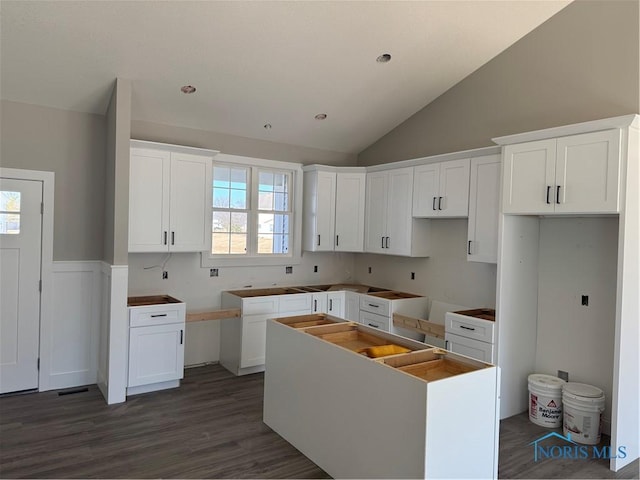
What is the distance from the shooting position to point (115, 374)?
4.20 m

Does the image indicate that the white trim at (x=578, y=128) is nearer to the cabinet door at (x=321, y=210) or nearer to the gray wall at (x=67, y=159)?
the cabinet door at (x=321, y=210)

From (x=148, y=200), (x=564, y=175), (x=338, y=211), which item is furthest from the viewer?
(x=338, y=211)

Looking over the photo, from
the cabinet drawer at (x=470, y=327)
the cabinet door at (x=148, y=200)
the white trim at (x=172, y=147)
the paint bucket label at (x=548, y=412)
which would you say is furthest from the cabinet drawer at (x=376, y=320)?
the white trim at (x=172, y=147)

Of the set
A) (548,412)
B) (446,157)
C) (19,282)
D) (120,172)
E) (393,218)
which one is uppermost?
(446,157)

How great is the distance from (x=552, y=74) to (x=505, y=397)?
304 cm

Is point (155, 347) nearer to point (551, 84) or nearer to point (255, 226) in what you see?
point (255, 226)

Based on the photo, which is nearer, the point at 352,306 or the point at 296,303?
the point at 296,303

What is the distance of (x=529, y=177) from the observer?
12.4 feet

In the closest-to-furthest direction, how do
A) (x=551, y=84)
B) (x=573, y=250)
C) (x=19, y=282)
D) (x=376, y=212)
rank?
(x=573, y=250) < (x=551, y=84) < (x=19, y=282) < (x=376, y=212)

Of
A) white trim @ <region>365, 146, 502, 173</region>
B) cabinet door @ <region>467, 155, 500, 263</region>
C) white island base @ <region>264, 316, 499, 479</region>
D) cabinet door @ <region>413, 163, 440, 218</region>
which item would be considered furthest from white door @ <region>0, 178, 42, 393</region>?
cabinet door @ <region>467, 155, 500, 263</region>

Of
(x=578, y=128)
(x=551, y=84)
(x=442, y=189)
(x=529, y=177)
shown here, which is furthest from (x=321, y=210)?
(x=578, y=128)

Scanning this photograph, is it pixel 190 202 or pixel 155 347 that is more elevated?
pixel 190 202

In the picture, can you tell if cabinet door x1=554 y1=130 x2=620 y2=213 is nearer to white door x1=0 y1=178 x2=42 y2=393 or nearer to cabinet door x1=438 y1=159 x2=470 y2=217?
cabinet door x1=438 y1=159 x2=470 y2=217

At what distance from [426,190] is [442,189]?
244mm
